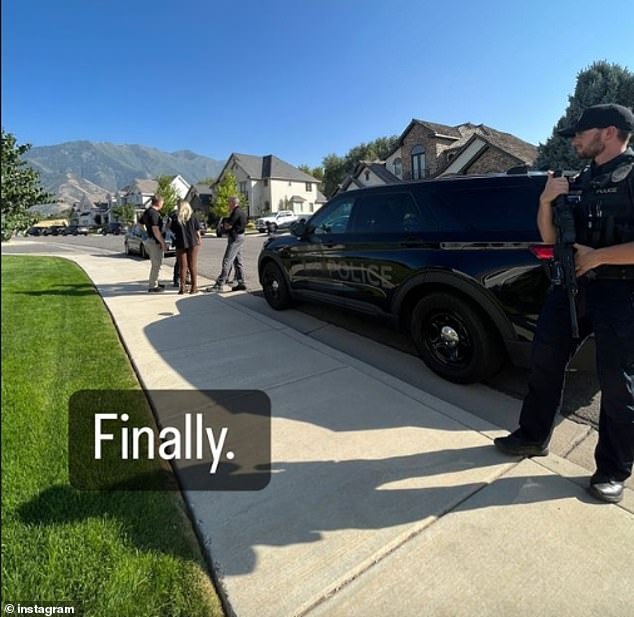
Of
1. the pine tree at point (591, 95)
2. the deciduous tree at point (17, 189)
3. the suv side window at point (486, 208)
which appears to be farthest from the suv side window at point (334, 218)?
the pine tree at point (591, 95)

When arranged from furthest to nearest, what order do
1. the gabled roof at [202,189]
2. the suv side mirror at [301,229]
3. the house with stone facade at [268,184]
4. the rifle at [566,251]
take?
the gabled roof at [202,189] < the house with stone facade at [268,184] < the suv side mirror at [301,229] < the rifle at [566,251]

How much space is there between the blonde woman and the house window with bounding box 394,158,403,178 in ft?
92.9

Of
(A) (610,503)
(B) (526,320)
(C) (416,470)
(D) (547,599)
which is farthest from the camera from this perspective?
(B) (526,320)

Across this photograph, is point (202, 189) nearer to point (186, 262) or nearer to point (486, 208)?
point (186, 262)

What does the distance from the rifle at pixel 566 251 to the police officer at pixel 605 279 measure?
0.03m

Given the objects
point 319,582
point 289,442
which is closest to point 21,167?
point 289,442

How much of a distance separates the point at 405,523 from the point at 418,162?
1245 inches

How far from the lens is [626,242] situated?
2.04 metres

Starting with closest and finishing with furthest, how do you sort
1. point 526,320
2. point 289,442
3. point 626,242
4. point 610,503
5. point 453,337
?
point 626,242
point 610,503
point 289,442
point 526,320
point 453,337

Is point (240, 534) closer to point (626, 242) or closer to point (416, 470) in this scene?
point (416, 470)

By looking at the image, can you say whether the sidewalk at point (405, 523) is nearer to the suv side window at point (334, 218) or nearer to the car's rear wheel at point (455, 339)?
the car's rear wheel at point (455, 339)

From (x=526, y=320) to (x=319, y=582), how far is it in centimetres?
224

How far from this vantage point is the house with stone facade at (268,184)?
51125 mm

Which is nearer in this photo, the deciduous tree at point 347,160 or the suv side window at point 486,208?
the suv side window at point 486,208
